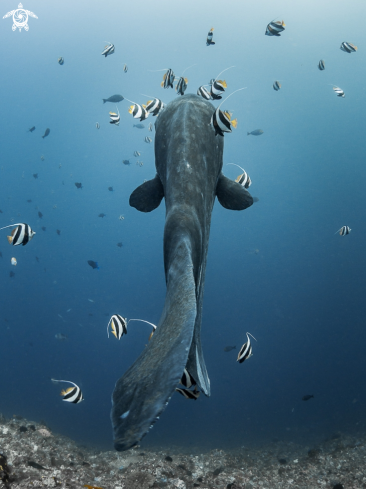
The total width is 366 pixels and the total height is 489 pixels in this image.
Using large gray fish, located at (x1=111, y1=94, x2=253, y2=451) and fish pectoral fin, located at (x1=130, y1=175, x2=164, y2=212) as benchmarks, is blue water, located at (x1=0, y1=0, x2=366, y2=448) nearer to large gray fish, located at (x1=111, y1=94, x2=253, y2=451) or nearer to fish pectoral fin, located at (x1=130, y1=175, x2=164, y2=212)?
fish pectoral fin, located at (x1=130, y1=175, x2=164, y2=212)

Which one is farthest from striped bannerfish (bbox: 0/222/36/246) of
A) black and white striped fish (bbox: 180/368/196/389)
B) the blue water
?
the blue water

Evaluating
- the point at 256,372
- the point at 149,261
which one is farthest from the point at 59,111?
the point at 256,372

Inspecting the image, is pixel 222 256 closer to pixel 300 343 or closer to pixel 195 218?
pixel 300 343

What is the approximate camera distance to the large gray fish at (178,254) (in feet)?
4.53

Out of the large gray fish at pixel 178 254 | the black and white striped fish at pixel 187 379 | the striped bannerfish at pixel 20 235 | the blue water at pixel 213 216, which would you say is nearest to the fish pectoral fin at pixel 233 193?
the large gray fish at pixel 178 254

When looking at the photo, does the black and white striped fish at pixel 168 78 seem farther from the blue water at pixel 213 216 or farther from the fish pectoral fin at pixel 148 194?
the blue water at pixel 213 216

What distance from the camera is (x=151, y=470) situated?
8414 mm

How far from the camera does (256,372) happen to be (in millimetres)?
68562

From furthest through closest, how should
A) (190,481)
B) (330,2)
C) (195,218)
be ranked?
(330,2) → (190,481) → (195,218)

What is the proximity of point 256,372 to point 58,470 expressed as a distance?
67.9m

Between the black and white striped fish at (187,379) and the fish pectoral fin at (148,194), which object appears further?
the fish pectoral fin at (148,194)

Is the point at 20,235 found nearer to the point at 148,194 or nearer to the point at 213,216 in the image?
the point at 148,194

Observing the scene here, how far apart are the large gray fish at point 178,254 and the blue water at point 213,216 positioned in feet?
77.4

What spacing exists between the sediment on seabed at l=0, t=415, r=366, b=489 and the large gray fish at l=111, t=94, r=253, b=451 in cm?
595
